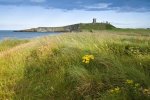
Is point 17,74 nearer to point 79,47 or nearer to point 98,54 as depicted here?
point 79,47

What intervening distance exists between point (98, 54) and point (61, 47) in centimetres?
198

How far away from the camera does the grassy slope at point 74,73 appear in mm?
6136

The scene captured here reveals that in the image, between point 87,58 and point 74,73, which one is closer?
point 74,73

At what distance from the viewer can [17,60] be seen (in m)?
9.62

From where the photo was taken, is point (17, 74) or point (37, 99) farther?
point (17, 74)

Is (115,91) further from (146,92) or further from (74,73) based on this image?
(74,73)

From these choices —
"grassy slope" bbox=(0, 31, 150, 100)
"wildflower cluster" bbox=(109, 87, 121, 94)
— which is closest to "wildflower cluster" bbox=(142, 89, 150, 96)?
"grassy slope" bbox=(0, 31, 150, 100)

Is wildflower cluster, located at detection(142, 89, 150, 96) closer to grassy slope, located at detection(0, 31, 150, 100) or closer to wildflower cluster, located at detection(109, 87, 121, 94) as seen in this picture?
grassy slope, located at detection(0, 31, 150, 100)

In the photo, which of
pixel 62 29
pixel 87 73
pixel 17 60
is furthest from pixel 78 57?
pixel 62 29

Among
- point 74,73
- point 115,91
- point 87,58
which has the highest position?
point 87,58

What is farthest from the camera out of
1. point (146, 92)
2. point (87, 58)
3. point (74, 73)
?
point (87, 58)

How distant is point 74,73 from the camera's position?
Answer: 6785 millimetres

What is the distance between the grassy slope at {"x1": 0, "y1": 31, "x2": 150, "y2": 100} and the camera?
6136 mm

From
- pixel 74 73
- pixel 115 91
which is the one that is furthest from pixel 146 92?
pixel 74 73
